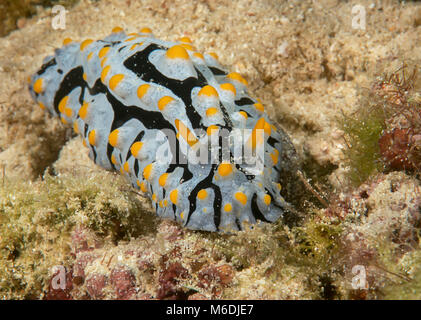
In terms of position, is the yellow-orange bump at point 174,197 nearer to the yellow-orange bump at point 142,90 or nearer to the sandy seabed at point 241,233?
the sandy seabed at point 241,233

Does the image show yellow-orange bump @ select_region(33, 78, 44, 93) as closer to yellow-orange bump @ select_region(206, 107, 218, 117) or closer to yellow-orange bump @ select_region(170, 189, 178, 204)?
yellow-orange bump @ select_region(206, 107, 218, 117)

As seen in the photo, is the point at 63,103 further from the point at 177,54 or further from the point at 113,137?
the point at 177,54

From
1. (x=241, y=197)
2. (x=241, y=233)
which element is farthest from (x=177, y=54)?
(x=241, y=233)

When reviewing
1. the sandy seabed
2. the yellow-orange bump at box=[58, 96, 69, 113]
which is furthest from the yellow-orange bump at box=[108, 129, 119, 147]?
the yellow-orange bump at box=[58, 96, 69, 113]

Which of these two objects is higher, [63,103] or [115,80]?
[115,80]

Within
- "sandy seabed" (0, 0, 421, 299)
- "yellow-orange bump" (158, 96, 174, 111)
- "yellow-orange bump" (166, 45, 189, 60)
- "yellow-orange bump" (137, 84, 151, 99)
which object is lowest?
"sandy seabed" (0, 0, 421, 299)

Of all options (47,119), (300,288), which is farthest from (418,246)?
(47,119)

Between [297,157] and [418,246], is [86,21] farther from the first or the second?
[418,246]

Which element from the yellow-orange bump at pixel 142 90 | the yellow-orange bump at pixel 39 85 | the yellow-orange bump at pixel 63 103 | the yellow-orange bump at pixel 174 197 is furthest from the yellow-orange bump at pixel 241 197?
the yellow-orange bump at pixel 39 85
